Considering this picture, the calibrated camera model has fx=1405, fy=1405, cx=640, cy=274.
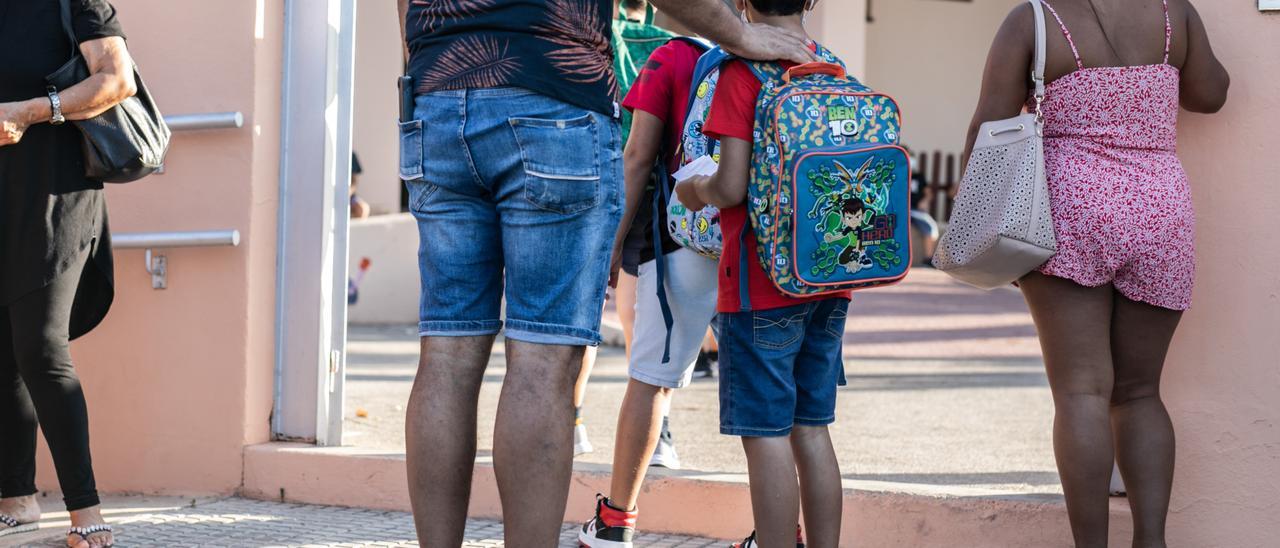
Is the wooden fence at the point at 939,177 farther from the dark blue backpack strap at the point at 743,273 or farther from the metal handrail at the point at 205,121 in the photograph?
the dark blue backpack strap at the point at 743,273

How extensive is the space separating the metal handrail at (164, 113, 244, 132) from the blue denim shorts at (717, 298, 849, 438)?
7.26 ft

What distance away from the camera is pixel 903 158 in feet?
10.8

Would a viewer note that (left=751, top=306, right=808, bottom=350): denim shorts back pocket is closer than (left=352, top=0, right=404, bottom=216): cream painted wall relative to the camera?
Yes

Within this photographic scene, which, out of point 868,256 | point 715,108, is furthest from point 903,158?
point 715,108

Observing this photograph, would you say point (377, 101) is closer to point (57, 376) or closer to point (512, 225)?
point (57, 376)

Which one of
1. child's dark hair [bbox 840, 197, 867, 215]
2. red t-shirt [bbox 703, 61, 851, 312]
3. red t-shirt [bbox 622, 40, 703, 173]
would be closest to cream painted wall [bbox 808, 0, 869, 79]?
red t-shirt [bbox 622, 40, 703, 173]

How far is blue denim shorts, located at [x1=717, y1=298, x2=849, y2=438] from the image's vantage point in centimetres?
336

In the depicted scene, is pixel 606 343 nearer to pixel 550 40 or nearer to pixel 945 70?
pixel 550 40

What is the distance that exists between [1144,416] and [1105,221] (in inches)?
21.6

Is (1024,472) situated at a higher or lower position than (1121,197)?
lower

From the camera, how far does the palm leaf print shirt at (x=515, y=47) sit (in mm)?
2971

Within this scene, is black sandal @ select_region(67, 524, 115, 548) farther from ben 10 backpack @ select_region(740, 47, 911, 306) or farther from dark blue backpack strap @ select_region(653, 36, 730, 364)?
ben 10 backpack @ select_region(740, 47, 911, 306)

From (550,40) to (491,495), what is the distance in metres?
2.07

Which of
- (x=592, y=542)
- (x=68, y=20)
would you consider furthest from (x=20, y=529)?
(x=592, y=542)
